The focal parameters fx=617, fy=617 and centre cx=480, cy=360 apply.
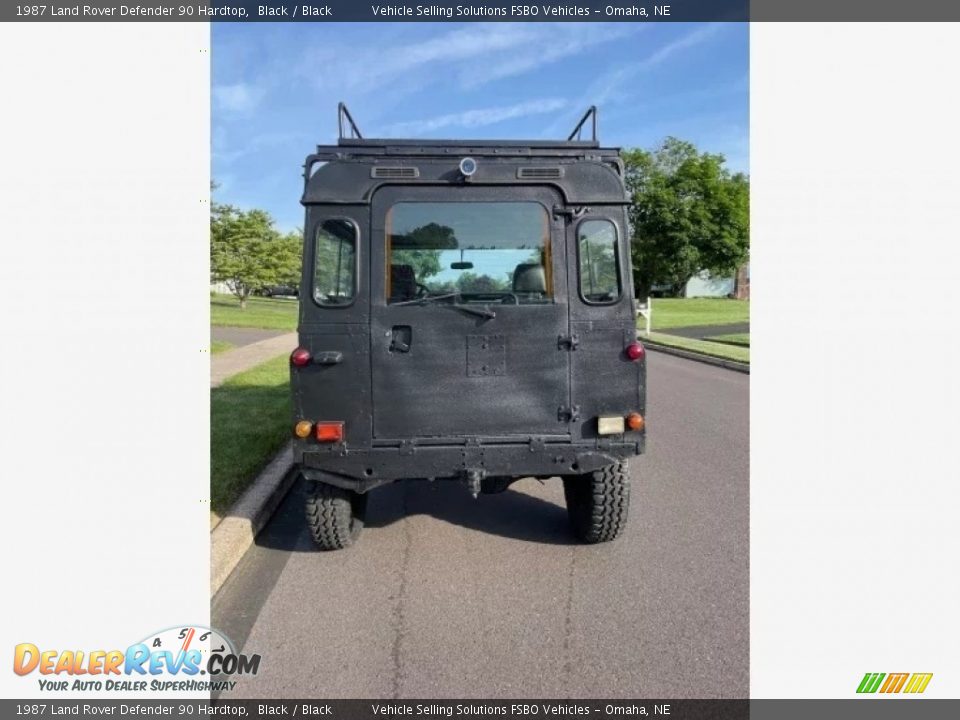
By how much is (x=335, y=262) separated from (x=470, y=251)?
821 millimetres

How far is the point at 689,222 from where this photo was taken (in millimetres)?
45406

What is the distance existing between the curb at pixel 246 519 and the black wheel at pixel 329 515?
1.67ft

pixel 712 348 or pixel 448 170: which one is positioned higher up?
pixel 448 170

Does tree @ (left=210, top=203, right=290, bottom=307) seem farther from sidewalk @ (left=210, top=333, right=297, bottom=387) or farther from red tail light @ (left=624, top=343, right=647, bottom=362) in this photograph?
red tail light @ (left=624, top=343, right=647, bottom=362)

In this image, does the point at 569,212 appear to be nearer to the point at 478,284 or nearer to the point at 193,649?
the point at 478,284

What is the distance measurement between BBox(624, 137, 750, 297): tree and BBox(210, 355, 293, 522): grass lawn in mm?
38486

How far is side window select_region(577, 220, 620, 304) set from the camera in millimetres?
3764

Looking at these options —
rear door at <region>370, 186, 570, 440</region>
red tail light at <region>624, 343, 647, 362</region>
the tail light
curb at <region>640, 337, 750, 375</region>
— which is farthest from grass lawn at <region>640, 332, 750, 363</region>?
the tail light

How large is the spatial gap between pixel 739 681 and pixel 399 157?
330cm

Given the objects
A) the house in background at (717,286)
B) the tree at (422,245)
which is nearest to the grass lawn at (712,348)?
the tree at (422,245)

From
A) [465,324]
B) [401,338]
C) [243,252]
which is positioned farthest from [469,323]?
[243,252]

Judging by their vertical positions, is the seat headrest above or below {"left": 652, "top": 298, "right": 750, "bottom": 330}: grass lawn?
below
